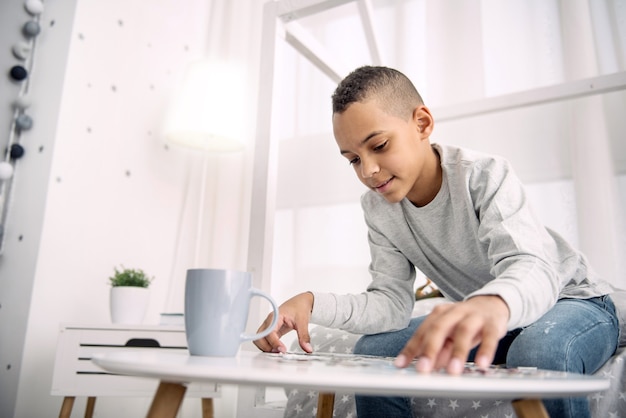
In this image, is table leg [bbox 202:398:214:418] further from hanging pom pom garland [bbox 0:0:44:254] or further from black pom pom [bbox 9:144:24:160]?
black pom pom [bbox 9:144:24:160]

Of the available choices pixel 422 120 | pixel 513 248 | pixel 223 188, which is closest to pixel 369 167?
pixel 422 120

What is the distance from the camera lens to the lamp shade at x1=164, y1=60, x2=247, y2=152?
5.53 ft

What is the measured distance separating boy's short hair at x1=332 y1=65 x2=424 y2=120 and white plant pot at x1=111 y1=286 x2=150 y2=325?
3.01ft

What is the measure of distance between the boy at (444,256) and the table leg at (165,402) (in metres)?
0.25

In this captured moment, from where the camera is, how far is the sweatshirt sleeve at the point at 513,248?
49 cm

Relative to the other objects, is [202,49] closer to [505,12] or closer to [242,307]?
[505,12]

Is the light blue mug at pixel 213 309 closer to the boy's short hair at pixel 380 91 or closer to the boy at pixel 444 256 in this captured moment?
the boy at pixel 444 256

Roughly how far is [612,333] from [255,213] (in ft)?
2.29

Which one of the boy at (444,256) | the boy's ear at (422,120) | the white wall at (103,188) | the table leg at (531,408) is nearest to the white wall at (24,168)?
the white wall at (103,188)

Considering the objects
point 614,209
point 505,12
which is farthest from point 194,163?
point 614,209

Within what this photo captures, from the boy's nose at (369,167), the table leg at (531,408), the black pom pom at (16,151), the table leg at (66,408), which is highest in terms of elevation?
the black pom pom at (16,151)

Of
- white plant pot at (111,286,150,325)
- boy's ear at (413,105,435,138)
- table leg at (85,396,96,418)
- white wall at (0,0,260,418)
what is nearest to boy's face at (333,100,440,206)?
boy's ear at (413,105,435,138)

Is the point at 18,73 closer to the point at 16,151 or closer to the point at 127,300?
the point at 16,151

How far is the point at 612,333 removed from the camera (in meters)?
0.74
